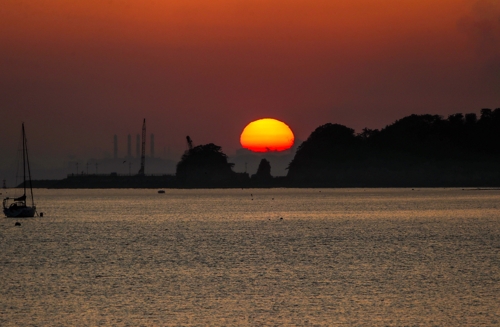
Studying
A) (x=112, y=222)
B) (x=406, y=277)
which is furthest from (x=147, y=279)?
(x=112, y=222)

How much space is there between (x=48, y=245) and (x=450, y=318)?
56.4 metres

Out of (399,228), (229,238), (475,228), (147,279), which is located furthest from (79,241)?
(475,228)

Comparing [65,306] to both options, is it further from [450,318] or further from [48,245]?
[48,245]

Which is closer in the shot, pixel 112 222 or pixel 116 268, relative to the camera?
pixel 116 268

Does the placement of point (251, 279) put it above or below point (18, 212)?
below

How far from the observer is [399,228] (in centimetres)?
11212

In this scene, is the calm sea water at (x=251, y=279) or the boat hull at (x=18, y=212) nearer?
the calm sea water at (x=251, y=279)

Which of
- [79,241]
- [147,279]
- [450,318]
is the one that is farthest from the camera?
[79,241]

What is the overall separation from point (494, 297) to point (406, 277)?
A: 10683mm

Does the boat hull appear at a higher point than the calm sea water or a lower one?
higher

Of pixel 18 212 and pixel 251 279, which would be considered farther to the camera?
pixel 18 212

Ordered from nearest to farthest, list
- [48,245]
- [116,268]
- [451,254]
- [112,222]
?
[116,268]
[451,254]
[48,245]
[112,222]

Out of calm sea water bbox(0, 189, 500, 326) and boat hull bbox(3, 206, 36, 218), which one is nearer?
calm sea water bbox(0, 189, 500, 326)

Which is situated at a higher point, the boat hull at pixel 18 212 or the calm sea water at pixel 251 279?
the boat hull at pixel 18 212
